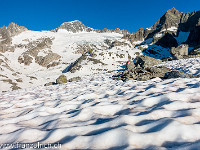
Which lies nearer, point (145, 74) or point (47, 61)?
point (145, 74)

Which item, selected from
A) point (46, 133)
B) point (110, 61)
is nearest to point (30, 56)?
point (110, 61)

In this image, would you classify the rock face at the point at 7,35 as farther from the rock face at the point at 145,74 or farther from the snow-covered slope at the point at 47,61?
the rock face at the point at 145,74

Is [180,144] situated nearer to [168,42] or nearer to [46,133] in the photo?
[46,133]

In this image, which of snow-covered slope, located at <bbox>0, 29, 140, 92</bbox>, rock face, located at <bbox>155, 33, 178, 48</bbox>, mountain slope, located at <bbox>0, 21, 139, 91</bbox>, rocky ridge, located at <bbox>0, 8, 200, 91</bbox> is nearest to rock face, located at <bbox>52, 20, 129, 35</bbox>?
rocky ridge, located at <bbox>0, 8, 200, 91</bbox>

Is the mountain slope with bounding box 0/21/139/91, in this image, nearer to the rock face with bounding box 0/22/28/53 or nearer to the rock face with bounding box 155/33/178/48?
the rock face with bounding box 0/22/28/53

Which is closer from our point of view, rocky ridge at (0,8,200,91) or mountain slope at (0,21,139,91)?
rocky ridge at (0,8,200,91)

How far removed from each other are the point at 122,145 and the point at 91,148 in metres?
0.41

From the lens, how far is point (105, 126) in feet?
6.58

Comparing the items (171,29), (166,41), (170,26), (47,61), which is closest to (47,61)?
(47,61)

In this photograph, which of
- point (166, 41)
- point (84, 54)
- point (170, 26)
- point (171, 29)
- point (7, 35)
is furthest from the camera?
point (170, 26)

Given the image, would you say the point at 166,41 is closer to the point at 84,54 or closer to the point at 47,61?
the point at 84,54

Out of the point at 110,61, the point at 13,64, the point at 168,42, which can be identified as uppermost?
the point at 168,42

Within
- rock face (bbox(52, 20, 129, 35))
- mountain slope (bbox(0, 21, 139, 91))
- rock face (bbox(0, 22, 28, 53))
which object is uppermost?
rock face (bbox(52, 20, 129, 35))

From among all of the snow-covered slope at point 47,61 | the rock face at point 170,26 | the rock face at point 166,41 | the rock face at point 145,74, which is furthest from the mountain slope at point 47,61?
the rock face at point 170,26
